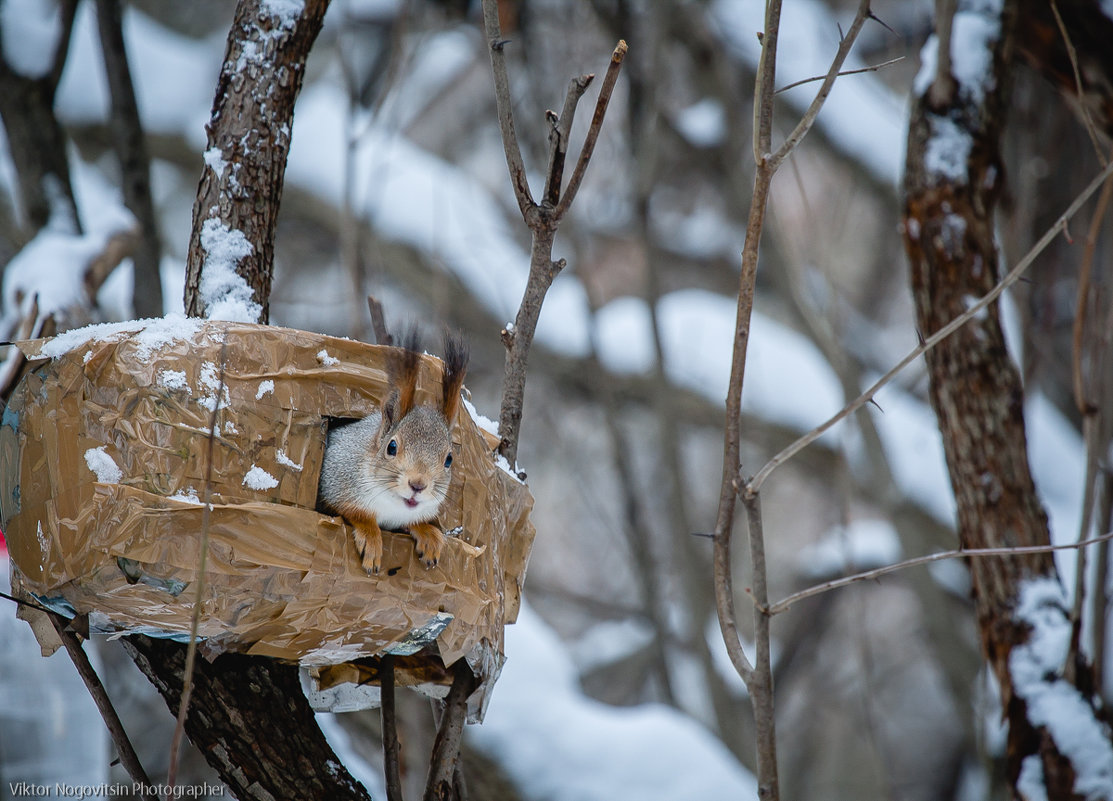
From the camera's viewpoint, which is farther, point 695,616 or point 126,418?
point 695,616

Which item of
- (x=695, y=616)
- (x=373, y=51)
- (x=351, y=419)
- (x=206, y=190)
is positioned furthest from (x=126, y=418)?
(x=373, y=51)

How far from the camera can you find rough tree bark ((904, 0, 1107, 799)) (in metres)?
2.42

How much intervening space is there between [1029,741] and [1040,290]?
3501 millimetres

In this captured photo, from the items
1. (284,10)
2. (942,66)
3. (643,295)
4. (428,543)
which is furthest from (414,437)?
(643,295)

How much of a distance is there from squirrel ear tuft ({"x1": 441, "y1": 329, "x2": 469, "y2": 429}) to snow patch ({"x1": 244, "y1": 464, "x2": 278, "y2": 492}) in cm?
32

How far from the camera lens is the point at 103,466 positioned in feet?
4.48

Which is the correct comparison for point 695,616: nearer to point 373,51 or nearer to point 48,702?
point 48,702

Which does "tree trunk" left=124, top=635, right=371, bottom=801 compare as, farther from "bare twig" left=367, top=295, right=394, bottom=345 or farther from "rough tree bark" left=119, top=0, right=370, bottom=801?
"bare twig" left=367, top=295, right=394, bottom=345

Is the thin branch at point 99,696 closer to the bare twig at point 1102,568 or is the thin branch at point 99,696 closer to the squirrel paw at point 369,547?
the squirrel paw at point 369,547

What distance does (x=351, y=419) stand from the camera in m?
1.74

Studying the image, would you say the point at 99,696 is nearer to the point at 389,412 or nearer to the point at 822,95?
the point at 389,412

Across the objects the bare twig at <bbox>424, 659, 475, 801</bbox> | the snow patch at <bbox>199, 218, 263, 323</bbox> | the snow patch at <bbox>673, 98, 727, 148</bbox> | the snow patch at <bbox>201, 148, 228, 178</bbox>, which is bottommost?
the bare twig at <bbox>424, 659, 475, 801</bbox>

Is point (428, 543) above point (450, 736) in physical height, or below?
above

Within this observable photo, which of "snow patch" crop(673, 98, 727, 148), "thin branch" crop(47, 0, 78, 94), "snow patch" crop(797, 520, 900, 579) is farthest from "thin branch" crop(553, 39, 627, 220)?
"snow patch" crop(673, 98, 727, 148)
